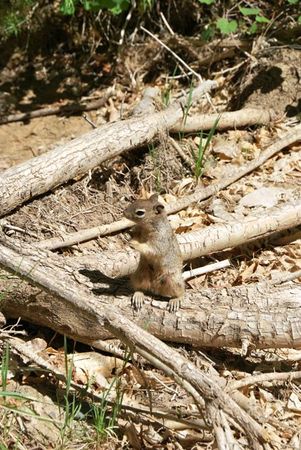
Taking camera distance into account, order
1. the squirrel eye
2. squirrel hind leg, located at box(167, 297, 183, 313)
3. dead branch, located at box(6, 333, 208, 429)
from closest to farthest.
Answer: dead branch, located at box(6, 333, 208, 429)
squirrel hind leg, located at box(167, 297, 183, 313)
the squirrel eye

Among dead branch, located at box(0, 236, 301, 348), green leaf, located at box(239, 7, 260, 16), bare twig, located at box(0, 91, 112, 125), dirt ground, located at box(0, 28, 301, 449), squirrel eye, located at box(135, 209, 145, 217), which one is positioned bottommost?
bare twig, located at box(0, 91, 112, 125)

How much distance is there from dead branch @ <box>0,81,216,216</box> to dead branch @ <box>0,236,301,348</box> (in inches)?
41.5

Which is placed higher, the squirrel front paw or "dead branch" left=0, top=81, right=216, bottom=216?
"dead branch" left=0, top=81, right=216, bottom=216

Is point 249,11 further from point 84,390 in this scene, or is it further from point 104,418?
point 104,418

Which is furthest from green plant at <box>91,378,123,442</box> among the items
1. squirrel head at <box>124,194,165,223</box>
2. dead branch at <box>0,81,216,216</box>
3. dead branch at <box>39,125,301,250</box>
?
dead branch at <box>0,81,216,216</box>

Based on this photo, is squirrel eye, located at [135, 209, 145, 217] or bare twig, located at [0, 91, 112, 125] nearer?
squirrel eye, located at [135, 209, 145, 217]

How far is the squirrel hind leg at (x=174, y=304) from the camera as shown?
4402 mm

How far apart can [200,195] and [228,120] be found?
1.12 metres

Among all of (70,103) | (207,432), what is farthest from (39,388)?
(70,103)

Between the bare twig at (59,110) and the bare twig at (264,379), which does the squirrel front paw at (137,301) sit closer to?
the bare twig at (264,379)

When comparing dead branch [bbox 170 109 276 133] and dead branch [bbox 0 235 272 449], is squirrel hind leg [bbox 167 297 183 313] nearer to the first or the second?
dead branch [bbox 0 235 272 449]

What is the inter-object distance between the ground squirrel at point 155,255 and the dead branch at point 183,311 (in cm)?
10

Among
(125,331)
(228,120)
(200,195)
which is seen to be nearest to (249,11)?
(228,120)

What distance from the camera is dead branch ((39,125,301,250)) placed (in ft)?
17.6
